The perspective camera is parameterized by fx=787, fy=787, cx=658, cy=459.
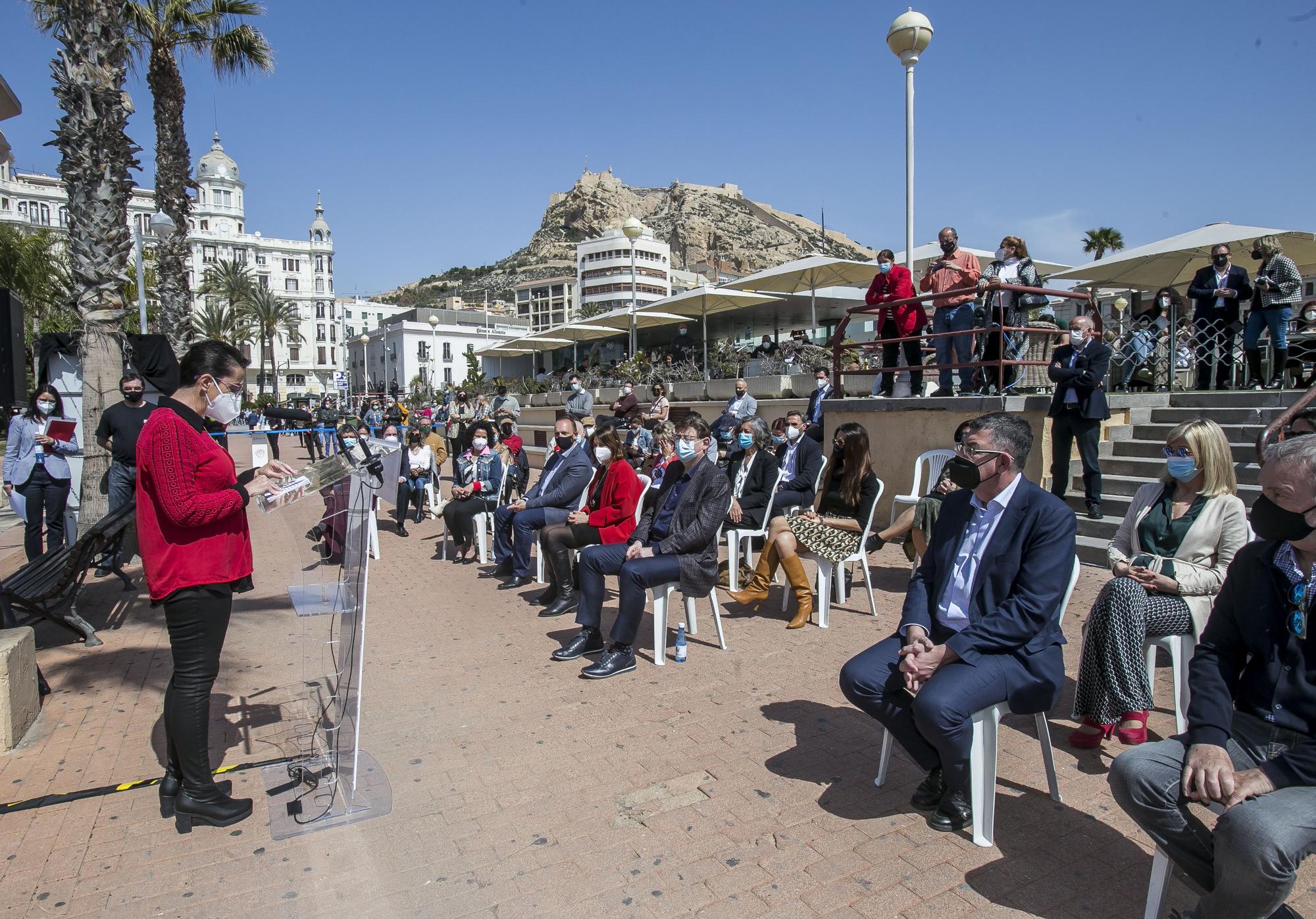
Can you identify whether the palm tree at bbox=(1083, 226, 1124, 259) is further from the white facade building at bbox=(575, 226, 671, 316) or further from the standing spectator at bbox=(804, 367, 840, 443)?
the white facade building at bbox=(575, 226, 671, 316)

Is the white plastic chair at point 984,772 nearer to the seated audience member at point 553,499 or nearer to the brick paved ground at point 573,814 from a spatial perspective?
the brick paved ground at point 573,814

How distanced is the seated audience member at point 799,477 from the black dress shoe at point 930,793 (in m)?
3.98

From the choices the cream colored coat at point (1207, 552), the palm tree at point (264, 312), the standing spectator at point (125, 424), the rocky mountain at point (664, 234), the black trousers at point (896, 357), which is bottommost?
the cream colored coat at point (1207, 552)

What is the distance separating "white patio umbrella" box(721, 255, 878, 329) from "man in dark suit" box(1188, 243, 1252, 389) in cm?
679

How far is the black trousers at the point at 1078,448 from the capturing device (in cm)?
738

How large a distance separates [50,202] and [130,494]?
300ft

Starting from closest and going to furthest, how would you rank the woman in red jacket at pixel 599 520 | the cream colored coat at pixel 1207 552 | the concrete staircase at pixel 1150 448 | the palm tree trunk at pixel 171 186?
the cream colored coat at pixel 1207 552
the woman in red jacket at pixel 599 520
the concrete staircase at pixel 1150 448
the palm tree trunk at pixel 171 186

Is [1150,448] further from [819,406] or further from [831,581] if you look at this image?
[831,581]

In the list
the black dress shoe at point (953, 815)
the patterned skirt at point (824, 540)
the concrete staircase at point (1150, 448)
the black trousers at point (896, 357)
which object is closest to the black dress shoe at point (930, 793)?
the black dress shoe at point (953, 815)

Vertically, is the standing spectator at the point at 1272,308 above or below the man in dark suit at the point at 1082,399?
above

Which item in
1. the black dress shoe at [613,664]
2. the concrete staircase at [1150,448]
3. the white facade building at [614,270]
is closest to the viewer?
the black dress shoe at [613,664]

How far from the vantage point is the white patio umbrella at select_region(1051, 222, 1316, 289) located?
1159 cm

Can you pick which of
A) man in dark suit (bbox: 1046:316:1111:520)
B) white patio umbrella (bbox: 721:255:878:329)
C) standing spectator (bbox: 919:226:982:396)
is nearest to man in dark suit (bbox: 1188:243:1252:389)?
standing spectator (bbox: 919:226:982:396)

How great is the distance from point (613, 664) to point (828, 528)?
2.24 meters
